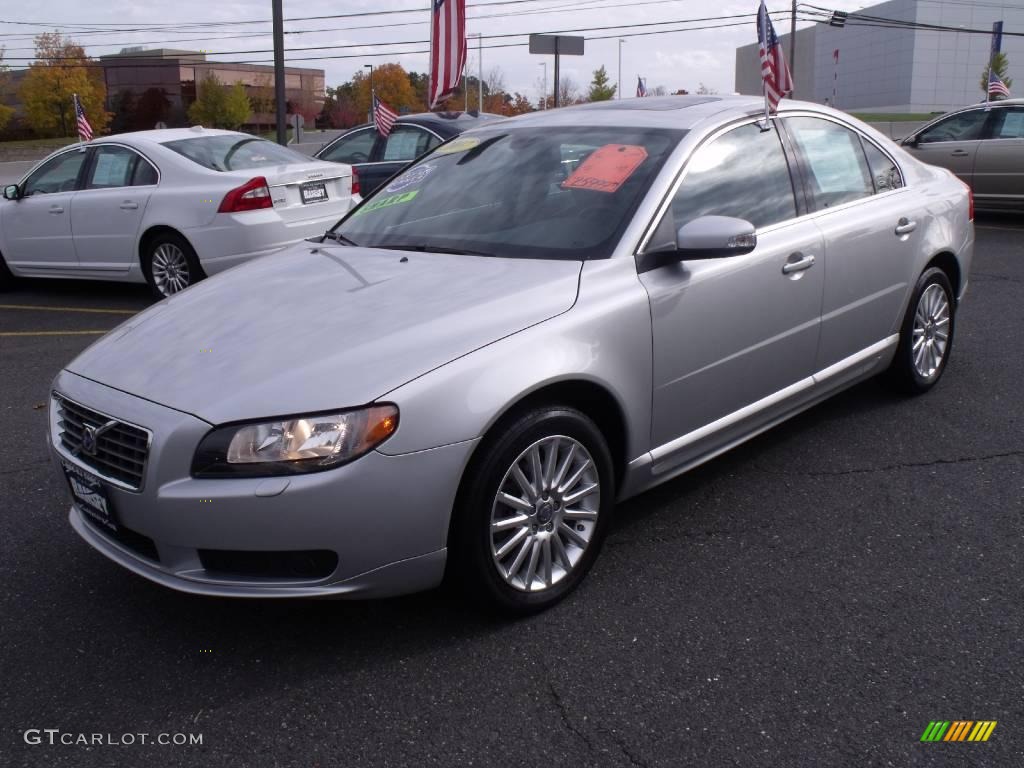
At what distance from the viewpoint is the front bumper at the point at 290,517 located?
2.74m

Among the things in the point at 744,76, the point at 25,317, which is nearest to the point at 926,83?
the point at 744,76

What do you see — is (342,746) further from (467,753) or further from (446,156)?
(446,156)

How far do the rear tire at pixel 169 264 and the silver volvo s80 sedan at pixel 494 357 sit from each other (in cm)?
454

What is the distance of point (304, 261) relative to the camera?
Result: 4004 mm

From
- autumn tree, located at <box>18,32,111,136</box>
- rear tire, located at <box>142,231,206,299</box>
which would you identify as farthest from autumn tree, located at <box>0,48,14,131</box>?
rear tire, located at <box>142,231,206,299</box>

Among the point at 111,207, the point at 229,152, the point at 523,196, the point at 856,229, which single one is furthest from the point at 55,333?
the point at 856,229

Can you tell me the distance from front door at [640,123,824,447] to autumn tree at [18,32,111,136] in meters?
71.5

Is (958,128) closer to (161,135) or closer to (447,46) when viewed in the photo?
(447,46)

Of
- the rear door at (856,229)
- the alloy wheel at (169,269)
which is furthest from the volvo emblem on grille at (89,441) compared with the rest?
the alloy wheel at (169,269)

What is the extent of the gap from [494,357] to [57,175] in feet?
26.6

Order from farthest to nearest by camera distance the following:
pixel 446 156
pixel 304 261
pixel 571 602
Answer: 1. pixel 446 156
2. pixel 304 261
3. pixel 571 602

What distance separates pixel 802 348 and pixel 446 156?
5.90 ft

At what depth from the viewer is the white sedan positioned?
27.9 ft

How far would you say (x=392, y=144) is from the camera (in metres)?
12.0
